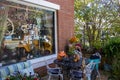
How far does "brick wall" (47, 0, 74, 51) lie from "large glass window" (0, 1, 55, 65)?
429mm

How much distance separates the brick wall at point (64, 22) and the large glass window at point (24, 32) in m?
0.43

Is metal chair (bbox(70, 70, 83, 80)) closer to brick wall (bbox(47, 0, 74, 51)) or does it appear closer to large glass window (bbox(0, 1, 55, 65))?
large glass window (bbox(0, 1, 55, 65))

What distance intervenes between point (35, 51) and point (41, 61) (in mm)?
397

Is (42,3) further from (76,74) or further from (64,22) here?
(76,74)

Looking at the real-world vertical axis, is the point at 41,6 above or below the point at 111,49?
above

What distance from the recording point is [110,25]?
Answer: 1365 cm

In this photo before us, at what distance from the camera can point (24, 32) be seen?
6.73m

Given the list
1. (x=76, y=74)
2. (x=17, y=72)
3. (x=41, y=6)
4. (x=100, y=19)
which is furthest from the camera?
(x=100, y=19)

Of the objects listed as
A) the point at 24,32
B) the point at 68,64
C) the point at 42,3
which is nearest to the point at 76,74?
the point at 68,64

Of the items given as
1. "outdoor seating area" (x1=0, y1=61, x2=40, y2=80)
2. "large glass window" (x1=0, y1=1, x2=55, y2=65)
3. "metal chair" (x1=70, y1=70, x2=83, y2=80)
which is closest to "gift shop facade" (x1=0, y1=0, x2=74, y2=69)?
"large glass window" (x1=0, y1=1, x2=55, y2=65)

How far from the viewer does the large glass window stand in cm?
590

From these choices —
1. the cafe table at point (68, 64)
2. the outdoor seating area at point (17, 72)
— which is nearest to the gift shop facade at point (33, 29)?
the outdoor seating area at point (17, 72)

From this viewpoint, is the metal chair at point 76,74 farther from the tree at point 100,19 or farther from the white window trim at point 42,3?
the tree at point 100,19

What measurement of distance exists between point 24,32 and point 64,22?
289 cm
